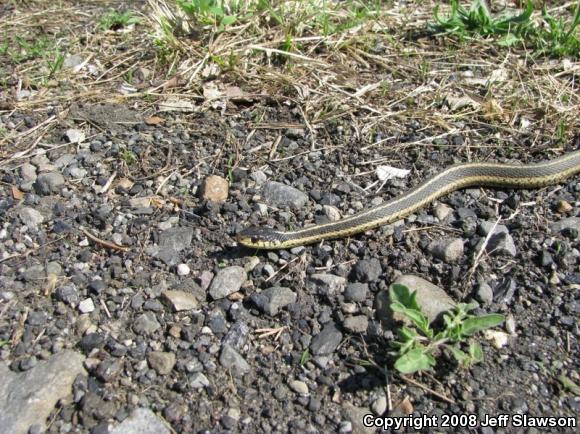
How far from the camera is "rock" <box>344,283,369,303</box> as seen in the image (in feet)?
9.91

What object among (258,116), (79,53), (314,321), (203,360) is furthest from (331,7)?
(203,360)

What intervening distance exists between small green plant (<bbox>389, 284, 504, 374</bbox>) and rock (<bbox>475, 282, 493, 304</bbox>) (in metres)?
0.25

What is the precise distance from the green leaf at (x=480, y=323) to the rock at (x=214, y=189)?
172cm

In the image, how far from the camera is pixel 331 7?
509 cm

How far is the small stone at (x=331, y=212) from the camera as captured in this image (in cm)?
358

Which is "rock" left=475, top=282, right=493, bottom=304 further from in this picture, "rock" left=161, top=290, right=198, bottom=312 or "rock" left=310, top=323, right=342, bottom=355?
"rock" left=161, top=290, right=198, bottom=312

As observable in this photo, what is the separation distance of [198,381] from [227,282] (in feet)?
2.03

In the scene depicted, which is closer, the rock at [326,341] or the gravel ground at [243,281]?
the gravel ground at [243,281]

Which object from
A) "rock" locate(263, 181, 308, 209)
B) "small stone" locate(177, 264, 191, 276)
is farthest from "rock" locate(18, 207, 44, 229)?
"rock" locate(263, 181, 308, 209)

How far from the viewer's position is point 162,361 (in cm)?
272

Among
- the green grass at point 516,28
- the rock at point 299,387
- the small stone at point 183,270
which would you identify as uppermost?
the green grass at point 516,28

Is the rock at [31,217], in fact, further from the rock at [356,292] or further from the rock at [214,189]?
the rock at [356,292]

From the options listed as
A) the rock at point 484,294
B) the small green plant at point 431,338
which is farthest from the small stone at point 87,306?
the rock at point 484,294

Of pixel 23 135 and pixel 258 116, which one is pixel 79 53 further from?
pixel 258 116
